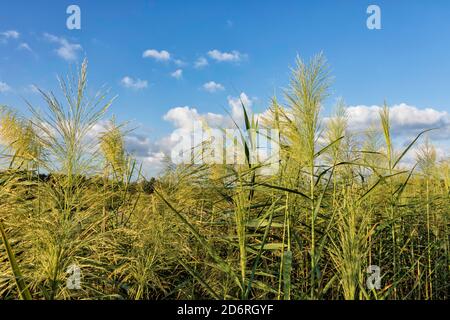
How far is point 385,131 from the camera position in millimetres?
3121

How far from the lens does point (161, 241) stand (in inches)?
113

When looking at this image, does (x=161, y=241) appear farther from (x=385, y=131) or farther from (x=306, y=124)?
(x=385, y=131)

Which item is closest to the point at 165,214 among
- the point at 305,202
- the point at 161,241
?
the point at 161,241

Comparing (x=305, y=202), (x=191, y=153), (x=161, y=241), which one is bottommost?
(x=161, y=241)

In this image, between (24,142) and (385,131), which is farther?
(24,142)

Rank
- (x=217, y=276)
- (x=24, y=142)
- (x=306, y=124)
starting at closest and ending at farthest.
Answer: (x=306, y=124) < (x=217, y=276) < (x=24, y=142)
